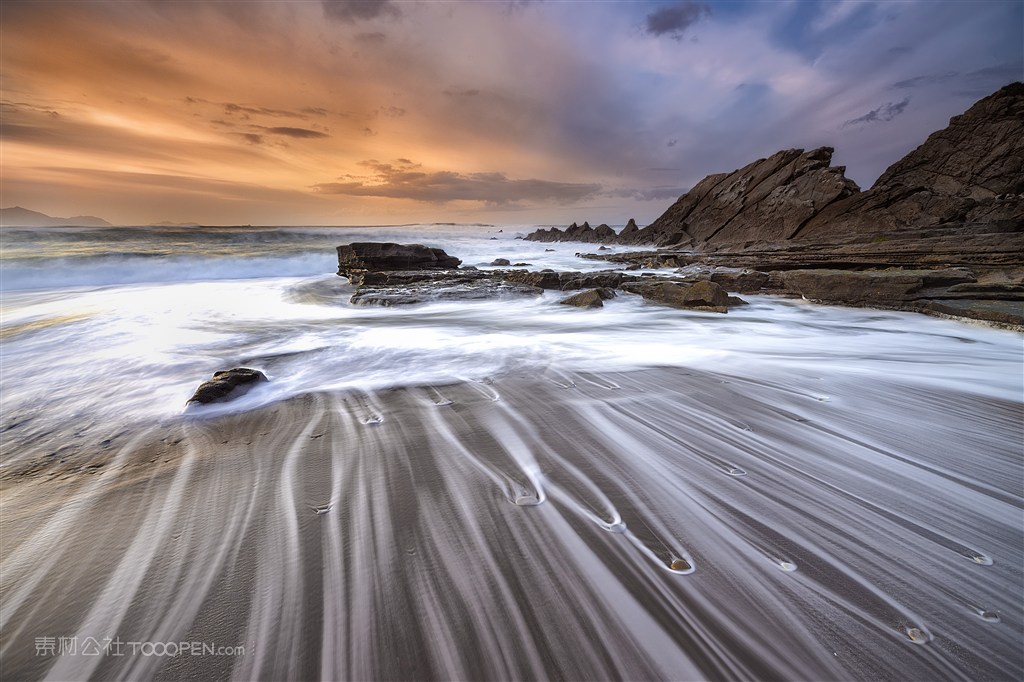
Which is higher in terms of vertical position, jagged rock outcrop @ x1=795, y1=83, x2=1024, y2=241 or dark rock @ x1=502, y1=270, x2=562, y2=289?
jagged rock outcrop @ x1=795, y1=83, x2=1024, y2=241

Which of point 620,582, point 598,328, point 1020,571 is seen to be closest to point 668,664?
point 620,582

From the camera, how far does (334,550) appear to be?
64.2 inches

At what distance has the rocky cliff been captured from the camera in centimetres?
1712

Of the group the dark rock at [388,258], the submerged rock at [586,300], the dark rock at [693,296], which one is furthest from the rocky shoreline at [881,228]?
the dark rock at [388,258]

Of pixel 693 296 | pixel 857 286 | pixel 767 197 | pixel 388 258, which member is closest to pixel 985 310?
pixel 857 286

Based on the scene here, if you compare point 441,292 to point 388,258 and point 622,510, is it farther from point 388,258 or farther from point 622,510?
point 622,510

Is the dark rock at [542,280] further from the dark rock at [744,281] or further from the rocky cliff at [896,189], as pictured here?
the rocky cliff at [896,189]

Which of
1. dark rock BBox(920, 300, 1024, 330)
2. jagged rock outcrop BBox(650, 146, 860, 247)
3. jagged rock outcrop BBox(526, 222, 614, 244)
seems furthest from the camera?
jagged rock outcrop BBox(526, 222, 614, 244)

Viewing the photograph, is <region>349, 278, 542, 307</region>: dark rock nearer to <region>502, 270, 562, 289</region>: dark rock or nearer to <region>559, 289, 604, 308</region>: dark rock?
<region>502, 270, 562, 289</region>: dark rock

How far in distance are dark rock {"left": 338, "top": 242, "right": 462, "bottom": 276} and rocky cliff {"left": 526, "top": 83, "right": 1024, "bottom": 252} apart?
48.9ft

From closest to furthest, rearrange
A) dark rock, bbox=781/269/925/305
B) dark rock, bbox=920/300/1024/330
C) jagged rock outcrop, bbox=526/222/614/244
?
1. dark rock, bbox=920/300/1024/330
2. dark rock, bbox=781/269/925/305
3. jagged rock outcrop, bbox=526/222/614/244

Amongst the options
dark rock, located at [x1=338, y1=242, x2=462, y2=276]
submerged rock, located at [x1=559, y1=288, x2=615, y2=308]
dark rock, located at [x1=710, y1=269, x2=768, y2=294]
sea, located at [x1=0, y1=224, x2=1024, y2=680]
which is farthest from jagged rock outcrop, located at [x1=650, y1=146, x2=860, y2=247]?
sea, located at [x1=0, y1=224, x2=1024, y2=680]

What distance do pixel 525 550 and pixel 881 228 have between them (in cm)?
2224

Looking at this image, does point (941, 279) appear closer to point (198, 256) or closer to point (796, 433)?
point (796, 433)
